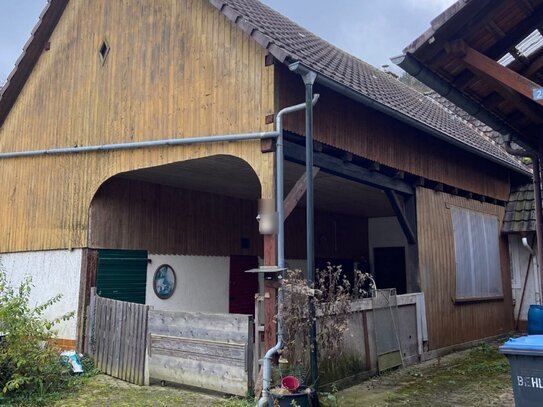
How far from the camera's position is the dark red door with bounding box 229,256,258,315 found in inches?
451

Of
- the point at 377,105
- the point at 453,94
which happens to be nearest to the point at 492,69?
the point at 453,94

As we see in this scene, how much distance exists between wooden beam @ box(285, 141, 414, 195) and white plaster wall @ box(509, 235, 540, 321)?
4692 millimetres

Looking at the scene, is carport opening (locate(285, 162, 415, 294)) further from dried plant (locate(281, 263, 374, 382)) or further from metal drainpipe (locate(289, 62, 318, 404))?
dried plant (locate(281, 263, 374, 382))

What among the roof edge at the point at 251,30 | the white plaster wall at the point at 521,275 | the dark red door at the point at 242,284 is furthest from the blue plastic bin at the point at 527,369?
the white plaster wall at the point at 521,275

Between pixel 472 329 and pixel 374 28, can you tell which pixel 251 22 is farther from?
pixel 374 28

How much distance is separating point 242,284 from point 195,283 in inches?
57.2

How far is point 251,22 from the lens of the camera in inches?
287

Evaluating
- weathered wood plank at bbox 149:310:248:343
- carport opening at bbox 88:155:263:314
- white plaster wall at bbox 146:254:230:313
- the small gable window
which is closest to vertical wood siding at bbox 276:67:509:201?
carport opening at bbox 88:155:263:314

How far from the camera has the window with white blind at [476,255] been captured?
11.6 meters

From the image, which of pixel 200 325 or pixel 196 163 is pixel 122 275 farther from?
pixel 200 325

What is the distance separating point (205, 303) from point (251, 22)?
566 cm

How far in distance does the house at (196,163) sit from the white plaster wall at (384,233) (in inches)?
105

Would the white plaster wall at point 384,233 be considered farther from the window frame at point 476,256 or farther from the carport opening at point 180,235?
the carport opening at point 180,235

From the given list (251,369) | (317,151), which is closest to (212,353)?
(251,369)
